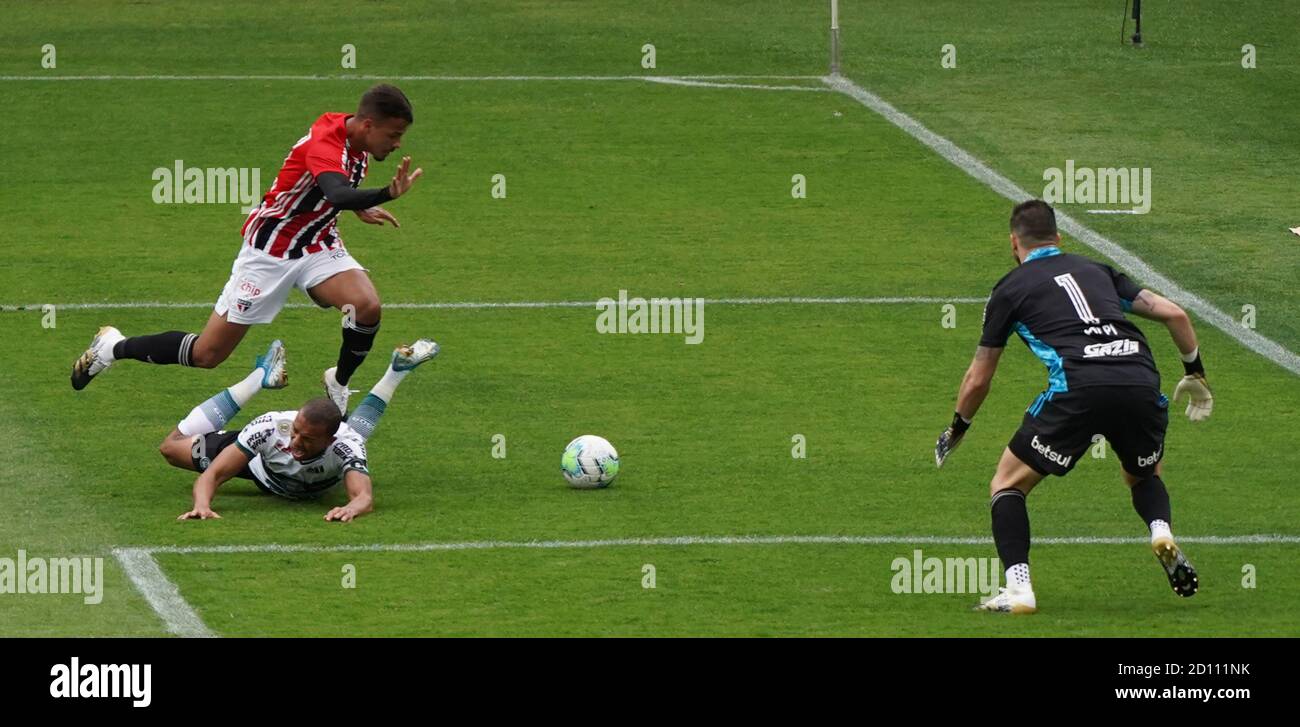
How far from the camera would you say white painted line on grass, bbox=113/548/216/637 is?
988 cm

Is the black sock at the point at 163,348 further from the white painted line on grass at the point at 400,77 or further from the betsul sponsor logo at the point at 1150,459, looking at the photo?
the white painted line on grass at the point at 400,77

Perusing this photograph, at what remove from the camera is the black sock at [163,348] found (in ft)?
43.4

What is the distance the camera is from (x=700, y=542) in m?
11.5

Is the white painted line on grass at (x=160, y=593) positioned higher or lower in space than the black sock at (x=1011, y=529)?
lower

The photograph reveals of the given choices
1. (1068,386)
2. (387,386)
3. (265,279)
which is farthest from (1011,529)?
(265,279)

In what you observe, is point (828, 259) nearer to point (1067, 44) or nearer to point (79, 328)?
point (79, 328)

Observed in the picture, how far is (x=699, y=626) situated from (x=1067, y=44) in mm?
20305

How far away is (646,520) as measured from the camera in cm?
1198

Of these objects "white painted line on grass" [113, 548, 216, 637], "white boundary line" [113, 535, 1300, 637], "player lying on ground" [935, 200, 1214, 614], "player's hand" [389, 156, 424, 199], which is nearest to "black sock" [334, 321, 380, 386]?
"player's hand" [389, 156, 424, 199]

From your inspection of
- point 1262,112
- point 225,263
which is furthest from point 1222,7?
point 225,263

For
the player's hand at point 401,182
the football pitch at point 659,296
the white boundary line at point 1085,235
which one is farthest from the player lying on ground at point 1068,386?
the white boundary line at point 1085,235

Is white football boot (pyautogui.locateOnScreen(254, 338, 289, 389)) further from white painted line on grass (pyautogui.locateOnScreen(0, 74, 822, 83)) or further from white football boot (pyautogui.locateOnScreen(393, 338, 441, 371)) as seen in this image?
white painted line on grass (pyautogui.locateOnScreen(0, 74, 822, 83))

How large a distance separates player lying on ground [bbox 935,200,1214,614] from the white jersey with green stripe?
347 centimetres

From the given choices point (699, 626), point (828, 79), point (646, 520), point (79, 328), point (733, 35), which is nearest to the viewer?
point (699, 626)
